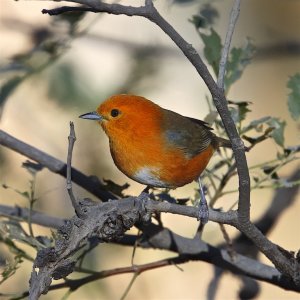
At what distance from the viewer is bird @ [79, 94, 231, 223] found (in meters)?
2.83

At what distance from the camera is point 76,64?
3.52 metres

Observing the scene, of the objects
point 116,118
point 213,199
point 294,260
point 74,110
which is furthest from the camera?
point 74,110

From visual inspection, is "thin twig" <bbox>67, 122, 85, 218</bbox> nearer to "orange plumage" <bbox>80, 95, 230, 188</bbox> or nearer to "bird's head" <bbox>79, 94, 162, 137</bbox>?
"orange plumage" <bbox>80, 95, 230, 188</bbox>

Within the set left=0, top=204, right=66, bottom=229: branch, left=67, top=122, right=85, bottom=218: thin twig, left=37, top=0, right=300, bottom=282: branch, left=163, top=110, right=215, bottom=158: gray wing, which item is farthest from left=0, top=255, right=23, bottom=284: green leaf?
left=163, top=110, right=215, bottom=158: gray wing

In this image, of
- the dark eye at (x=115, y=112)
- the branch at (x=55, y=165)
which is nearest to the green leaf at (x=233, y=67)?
the dark eye at (x=115, y=112)

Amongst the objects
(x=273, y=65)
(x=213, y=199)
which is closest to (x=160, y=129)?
(x=213, y=199)

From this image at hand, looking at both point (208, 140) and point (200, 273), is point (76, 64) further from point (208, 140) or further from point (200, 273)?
point (200, 273)

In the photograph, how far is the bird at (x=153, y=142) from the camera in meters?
2.83

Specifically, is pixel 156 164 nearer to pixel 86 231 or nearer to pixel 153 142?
pixel 153 142

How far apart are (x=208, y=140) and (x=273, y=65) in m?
1.59

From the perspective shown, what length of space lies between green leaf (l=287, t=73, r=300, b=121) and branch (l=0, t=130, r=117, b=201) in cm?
68

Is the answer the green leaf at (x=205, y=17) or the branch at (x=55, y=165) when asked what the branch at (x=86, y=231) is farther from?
the green leaf at (x=205, y=17)

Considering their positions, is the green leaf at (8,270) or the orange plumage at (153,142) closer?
the green leaf at (8,270)

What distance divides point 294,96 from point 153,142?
21.4 inches
